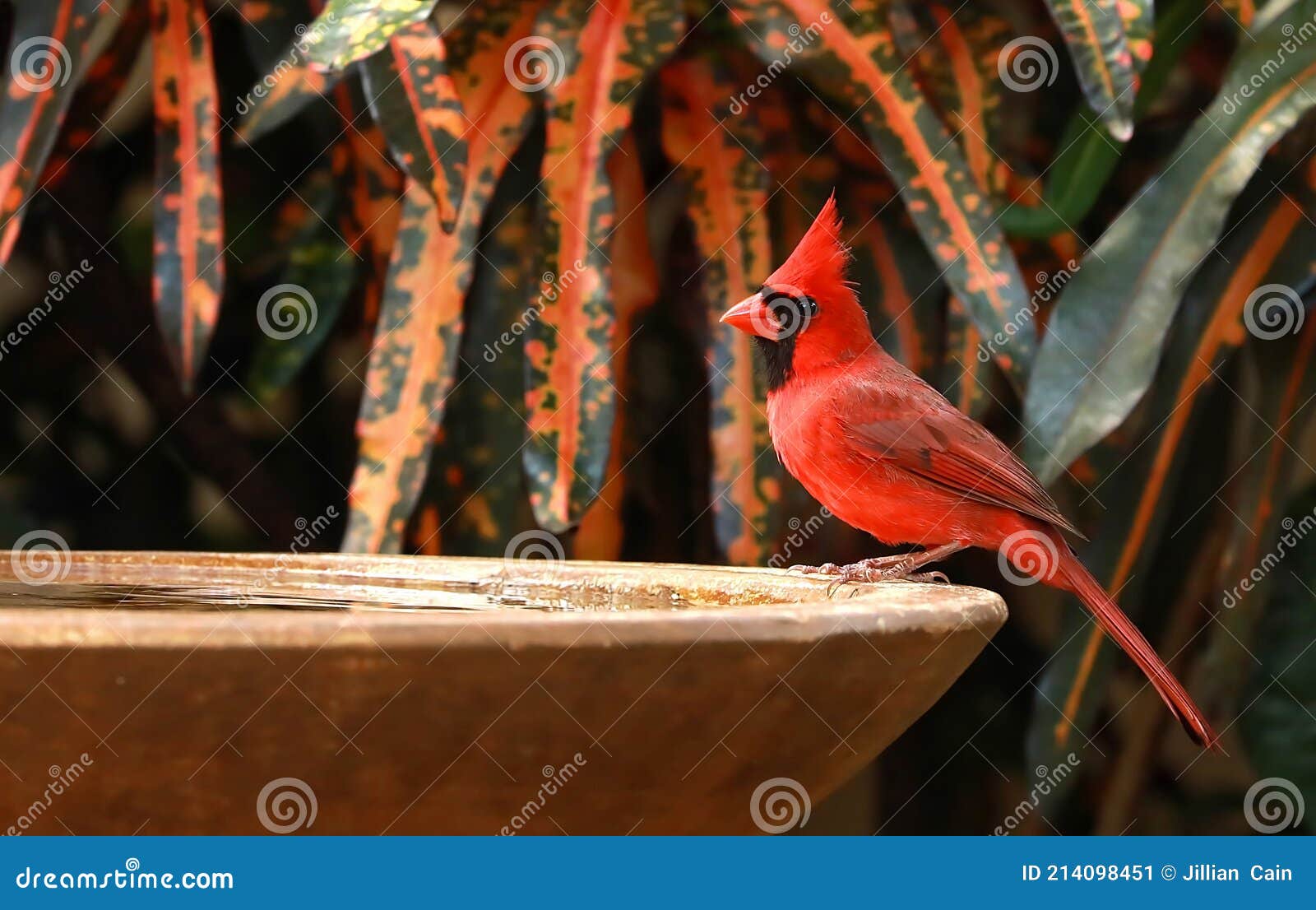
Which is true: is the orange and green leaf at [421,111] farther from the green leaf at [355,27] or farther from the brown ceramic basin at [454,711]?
the brown ceramic basin at [454,711]

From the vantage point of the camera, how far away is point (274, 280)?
2.34 meters

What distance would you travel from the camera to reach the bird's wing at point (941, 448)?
4.92 ft

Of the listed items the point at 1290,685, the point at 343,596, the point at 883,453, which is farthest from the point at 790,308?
the point at 1290,685

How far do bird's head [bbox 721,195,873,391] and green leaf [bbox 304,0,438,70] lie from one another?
480 mm

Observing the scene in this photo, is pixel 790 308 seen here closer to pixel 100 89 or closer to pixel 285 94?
pixel 285 94

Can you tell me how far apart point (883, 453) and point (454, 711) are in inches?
34.6

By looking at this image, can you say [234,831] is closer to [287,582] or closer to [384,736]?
[384,736]

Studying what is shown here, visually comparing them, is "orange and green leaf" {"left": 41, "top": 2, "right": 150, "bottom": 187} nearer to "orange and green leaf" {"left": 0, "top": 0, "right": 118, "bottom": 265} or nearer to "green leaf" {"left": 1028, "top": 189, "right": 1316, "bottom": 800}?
"orange and green leaf" {"left": 0, "top": 0, "right": 118, "bottom": 265}

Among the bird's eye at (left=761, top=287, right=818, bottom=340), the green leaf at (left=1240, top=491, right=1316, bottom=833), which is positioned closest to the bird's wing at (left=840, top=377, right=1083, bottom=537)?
the bird's eye at (left=761, top=287, right=818, bottom=340)

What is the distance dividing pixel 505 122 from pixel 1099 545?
3.41 ft

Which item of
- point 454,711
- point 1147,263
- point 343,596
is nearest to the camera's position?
point 454,711

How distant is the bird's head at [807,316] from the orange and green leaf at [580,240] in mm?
272

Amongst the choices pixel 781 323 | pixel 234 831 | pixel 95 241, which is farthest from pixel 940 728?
pixel 234 831

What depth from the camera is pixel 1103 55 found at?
1.70 m
